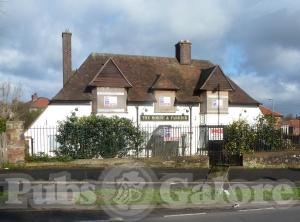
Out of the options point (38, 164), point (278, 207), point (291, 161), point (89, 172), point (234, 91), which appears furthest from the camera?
point (234, 91)

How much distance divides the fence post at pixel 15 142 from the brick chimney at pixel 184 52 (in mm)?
21865

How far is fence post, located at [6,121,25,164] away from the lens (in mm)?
21766

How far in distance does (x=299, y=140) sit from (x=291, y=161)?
10.1 feet

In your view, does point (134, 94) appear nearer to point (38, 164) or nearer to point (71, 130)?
point (71, 130)

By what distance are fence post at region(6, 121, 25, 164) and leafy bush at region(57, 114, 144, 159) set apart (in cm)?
347

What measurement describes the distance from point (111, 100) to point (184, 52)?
928cm

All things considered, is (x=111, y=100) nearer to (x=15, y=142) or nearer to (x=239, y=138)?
(x=239, y=138)

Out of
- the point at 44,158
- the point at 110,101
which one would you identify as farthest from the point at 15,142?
the point at 110,101

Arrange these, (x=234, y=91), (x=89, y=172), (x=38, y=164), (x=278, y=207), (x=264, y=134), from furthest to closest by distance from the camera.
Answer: (x=234, y=91), (x=264, y=134), (x=38, y=164), (x=89, y=172), (x=278, y=207)

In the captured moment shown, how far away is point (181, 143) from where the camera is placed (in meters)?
28.6

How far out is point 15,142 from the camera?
21.9 meters

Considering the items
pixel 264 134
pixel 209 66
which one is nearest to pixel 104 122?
pixel 264 134

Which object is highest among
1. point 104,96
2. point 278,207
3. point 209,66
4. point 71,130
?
point 209,66

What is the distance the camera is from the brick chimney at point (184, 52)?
136ft
